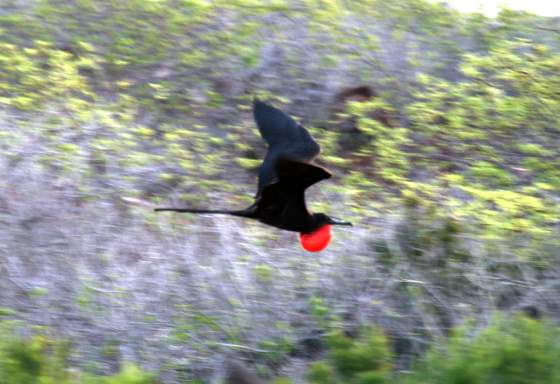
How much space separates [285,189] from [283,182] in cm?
5

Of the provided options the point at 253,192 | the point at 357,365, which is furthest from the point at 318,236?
the point at 253,192

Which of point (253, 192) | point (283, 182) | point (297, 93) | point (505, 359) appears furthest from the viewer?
point (297, 93)

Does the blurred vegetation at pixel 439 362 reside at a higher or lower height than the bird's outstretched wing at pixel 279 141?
lower

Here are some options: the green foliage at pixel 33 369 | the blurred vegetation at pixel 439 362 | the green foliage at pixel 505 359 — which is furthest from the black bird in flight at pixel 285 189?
the green foliage at pixel 505 359

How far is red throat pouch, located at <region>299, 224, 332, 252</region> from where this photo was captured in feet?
17.8

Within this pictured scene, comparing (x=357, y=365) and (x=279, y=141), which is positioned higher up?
(x=279, y=141)

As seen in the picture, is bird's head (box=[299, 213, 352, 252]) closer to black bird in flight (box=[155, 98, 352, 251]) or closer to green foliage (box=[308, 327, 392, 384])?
black bird in flight (box=[155, 98, 352, 251])

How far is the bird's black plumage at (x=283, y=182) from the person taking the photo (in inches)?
206

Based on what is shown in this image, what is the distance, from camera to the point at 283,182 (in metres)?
5.24

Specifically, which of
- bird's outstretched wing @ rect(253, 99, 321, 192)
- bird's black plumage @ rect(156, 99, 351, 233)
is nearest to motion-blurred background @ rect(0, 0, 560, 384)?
bird's black plumage @ rect(156, 99, 351, 233)

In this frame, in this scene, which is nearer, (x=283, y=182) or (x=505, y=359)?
(x=505, y=359)

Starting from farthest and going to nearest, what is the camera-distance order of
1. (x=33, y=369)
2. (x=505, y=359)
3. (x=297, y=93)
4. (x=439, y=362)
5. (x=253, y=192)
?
(x=297, y=93), (x=253, y=192), (x=33, y=369), (x=439, y=362), (x=505, y=359)

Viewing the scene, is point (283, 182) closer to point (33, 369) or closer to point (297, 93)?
point (33, 369)

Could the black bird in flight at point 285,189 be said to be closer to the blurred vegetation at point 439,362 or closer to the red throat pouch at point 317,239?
the red throat pouch at point 317,239
